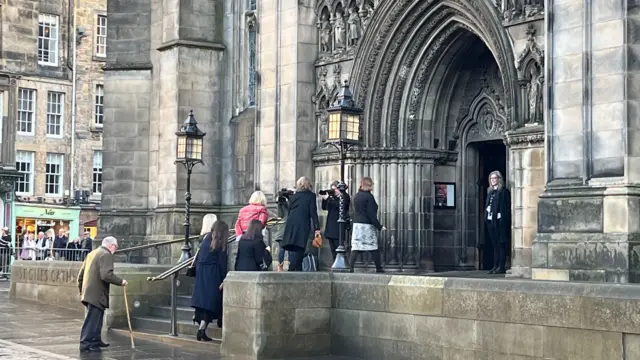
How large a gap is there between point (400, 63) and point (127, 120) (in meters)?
9.40

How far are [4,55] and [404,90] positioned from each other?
30.5 meters

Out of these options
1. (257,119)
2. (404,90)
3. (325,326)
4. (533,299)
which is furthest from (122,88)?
(533,299)

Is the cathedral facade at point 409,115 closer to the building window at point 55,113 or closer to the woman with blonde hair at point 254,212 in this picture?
the woman with blonde hair at point 254,212

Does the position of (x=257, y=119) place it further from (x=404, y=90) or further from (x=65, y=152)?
(x=65, y=152)

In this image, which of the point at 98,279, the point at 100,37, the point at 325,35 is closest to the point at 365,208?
the point at 98,279

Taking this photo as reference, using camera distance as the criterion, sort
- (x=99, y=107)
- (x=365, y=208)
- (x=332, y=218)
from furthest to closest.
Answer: (x=99, y=107) → (x=332, y=218) → (x=365, y=208)

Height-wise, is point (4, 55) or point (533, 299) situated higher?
point (4, 55)

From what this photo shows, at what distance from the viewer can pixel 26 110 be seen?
50.3 metres

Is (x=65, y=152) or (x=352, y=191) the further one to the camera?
(x=65, y=152)

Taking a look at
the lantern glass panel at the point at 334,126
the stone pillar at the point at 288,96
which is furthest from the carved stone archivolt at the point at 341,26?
the lantern glass panel at the point at 334,126

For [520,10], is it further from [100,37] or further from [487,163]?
[100,37]

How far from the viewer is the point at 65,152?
170ft

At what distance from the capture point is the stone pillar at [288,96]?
22.9 m

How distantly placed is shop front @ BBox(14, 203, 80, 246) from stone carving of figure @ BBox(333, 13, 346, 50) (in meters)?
29.5
